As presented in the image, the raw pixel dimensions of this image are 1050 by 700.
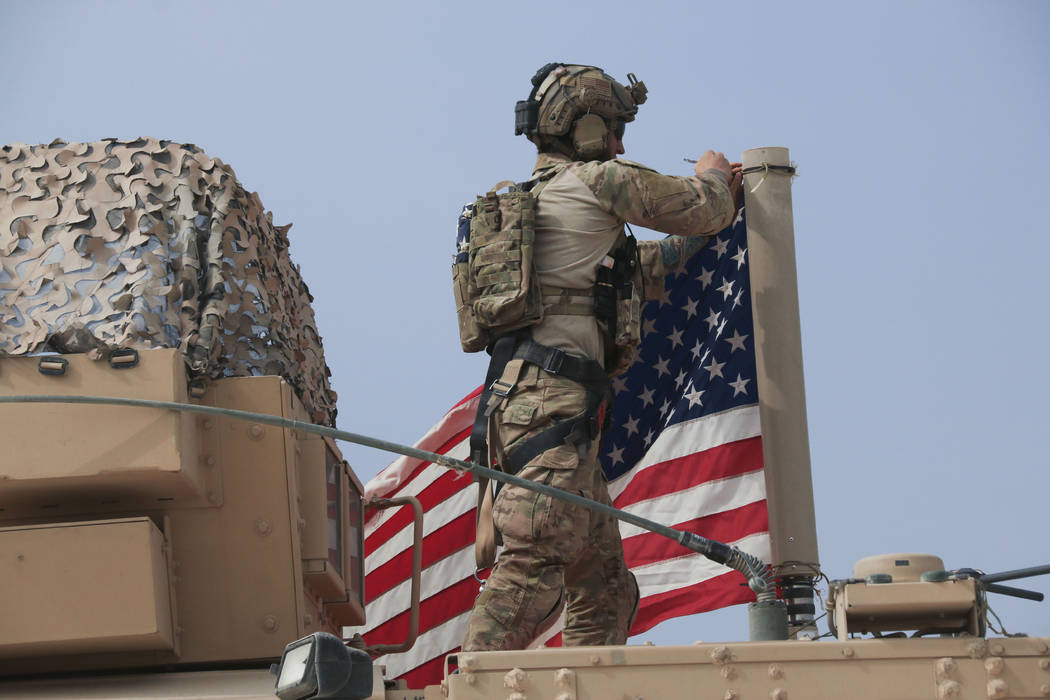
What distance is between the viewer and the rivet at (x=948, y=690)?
14.8 ft

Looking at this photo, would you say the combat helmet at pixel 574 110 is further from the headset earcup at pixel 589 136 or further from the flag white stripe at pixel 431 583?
the flag white stripe at pixel 431 583

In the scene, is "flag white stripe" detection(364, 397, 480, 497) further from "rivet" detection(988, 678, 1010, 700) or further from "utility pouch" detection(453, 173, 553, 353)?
"rivet" detection(988, 678, 1010, 700)

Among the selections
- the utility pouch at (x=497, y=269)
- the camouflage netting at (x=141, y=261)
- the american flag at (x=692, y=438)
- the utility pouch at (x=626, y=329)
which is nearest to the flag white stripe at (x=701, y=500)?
the american flag at (x=692, y=438)

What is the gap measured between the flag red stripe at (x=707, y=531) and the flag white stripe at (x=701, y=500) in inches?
1.1

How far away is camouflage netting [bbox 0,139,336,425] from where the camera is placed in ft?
22.8

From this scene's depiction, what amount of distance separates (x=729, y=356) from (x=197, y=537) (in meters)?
3.02

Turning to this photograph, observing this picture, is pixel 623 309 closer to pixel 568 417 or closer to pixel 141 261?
pixel 568 417

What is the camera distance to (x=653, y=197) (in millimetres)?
7234

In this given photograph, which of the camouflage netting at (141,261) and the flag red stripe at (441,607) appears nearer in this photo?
the camouflage netting at (141,261)

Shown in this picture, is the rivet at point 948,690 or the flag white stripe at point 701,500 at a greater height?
the flag white stripe at point 701,500

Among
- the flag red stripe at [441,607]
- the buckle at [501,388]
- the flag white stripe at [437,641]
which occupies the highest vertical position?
the buckle at [501,388]

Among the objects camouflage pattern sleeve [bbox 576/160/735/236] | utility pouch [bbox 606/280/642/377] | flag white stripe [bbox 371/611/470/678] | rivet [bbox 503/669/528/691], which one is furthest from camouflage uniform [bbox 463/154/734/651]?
flag white stripe [bbox 371/611/470/678]

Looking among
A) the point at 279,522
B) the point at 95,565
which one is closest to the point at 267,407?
the point at 279,522

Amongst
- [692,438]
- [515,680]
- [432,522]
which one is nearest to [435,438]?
[432,522]
